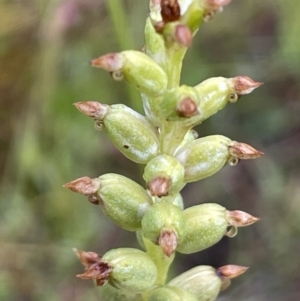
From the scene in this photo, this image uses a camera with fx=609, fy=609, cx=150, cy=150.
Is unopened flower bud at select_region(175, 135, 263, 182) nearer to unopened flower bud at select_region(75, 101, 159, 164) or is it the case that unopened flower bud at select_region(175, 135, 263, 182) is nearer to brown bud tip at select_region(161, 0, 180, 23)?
unopened flower bud at select_region(75, 101, 159, 164)

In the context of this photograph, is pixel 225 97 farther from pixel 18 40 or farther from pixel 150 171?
pixel 18 40

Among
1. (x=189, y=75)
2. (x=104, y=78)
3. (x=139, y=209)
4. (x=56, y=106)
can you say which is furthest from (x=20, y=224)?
(x=139, y=209)

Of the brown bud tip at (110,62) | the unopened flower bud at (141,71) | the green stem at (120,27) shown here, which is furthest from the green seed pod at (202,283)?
the green stem at (120,27)

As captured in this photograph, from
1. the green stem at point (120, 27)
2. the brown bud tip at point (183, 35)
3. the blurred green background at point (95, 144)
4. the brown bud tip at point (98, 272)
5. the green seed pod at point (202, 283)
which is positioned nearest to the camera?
the brown bud tip at point (183, 35)

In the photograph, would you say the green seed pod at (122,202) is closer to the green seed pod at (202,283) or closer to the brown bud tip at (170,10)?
the green seed pod at (202,283)

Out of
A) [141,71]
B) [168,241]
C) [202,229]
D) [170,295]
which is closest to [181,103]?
[141,71]
